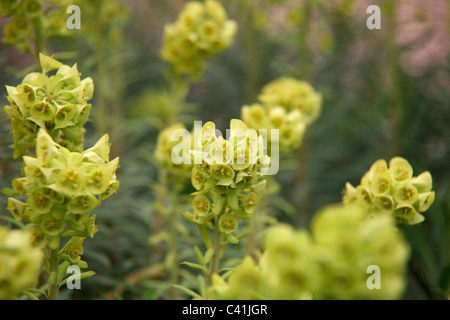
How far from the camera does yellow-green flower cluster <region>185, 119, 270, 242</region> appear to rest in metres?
0.76

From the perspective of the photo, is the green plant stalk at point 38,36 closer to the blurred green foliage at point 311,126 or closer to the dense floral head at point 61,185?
the blurred green foliage at point 311,126

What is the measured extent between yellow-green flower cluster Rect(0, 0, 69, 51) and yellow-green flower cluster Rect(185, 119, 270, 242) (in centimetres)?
59

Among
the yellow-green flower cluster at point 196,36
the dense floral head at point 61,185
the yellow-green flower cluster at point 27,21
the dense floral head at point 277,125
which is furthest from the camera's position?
the yellow-green flower cluster at point 196,36

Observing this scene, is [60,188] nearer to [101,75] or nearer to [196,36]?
[196,36]

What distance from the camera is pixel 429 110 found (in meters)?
2.20

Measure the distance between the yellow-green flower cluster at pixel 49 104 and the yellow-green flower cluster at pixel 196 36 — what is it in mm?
651

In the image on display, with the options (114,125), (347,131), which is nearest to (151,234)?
(114,125)

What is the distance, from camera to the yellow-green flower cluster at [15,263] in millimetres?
506

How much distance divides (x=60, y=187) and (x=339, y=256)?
44cm

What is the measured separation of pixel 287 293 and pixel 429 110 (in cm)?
199

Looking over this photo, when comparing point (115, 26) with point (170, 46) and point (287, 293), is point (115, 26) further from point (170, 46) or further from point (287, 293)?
point (287, 293)

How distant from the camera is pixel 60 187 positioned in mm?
682

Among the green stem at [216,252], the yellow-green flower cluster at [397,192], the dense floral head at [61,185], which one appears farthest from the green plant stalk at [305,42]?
the dense floral head at [61,185]

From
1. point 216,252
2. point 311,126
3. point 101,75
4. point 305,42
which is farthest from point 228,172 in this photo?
point 311,126
